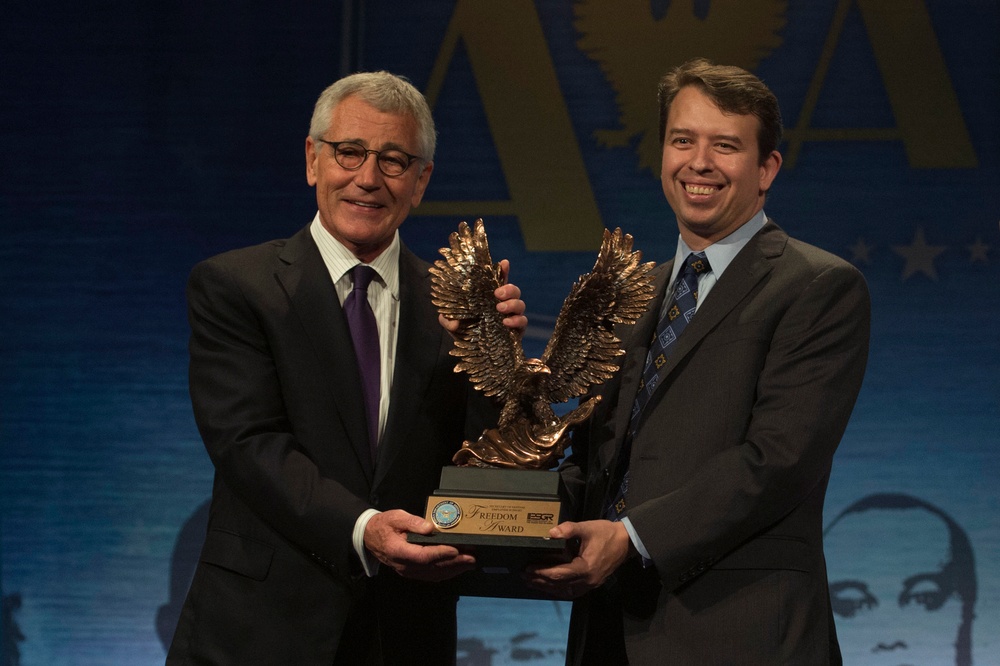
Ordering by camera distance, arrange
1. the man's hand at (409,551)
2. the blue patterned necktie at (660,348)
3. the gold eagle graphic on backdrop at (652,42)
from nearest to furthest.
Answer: the man's hand at (409,551)
the blue patterned necktie at (660,348)
the gold eagle graphic on backdrop at (652,42)

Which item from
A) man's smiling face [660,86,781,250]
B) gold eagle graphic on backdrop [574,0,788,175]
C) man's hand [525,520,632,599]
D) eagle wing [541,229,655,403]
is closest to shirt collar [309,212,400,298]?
eagle wing [541,229,655,403]

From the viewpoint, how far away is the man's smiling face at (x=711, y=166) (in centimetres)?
234

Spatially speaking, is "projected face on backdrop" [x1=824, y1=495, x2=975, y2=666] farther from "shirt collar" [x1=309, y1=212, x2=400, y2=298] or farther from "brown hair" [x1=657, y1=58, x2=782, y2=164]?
"shirt collar" [x1=309, y1=212, x2=400, y2=298]

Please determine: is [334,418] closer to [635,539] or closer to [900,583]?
[635,539]

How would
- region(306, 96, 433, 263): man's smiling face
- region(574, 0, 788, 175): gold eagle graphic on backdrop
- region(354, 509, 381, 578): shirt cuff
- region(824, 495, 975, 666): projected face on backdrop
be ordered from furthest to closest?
region(574, 0, 788, 175): gold eagle graphic on backdrop, region(824, 495, 975, 666): projected face on backdrop, region(306, 96, 433, 263): man's smiling face, region(354, 509, 381, 578): shirt cuff

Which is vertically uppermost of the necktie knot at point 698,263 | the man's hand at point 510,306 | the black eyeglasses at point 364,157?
the black eyeglasses at point 364,157

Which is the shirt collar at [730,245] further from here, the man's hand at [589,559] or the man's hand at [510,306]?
the man's hand at [589,559]

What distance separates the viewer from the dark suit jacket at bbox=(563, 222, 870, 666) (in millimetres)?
2055

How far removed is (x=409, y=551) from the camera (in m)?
2.04

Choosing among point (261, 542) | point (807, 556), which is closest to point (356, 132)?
point (261, 542)

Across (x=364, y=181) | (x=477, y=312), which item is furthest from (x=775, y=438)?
(x=364, y=181)

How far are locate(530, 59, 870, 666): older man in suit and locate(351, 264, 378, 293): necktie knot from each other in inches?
23.7

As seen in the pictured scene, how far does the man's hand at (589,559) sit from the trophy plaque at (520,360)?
124 mm

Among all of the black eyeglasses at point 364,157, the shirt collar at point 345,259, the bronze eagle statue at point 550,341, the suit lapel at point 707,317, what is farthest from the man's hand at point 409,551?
the black eyeglasses at point 364,157
